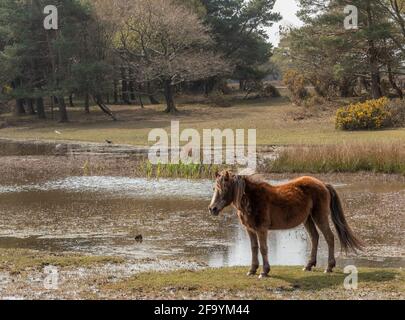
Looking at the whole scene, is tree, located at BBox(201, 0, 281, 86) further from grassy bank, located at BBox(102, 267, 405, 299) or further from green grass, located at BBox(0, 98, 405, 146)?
grassy bank, located at BBox(102, 267, 405, 299)

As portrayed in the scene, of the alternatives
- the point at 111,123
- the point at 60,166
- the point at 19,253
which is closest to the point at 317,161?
the point at 60,166

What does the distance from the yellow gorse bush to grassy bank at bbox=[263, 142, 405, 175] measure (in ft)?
42.2

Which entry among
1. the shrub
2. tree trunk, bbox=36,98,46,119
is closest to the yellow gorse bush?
the shrub

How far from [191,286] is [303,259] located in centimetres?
367

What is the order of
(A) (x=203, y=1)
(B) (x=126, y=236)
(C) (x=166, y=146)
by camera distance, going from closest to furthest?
(B) (x=126, y=236) → (C) (x=166, y=146) → (A) (x=203, y=1)

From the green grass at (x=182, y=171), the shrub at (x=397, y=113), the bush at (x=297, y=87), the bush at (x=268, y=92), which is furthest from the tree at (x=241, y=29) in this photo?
the green grass at (x=182, y=171)

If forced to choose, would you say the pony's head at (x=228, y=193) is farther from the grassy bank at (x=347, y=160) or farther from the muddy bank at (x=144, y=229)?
the grassy bank at (x=347, y=160)

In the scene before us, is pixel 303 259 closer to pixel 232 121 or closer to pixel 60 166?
pixel 60 166

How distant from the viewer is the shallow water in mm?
12680

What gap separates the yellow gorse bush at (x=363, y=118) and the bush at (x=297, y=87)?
47.6 feet

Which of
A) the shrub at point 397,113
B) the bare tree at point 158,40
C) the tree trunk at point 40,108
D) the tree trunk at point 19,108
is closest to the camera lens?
the shrub at point 397,113

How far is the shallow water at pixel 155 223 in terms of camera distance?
12.7m

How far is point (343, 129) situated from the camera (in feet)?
122

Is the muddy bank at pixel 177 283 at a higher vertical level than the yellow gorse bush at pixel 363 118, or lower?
lower
